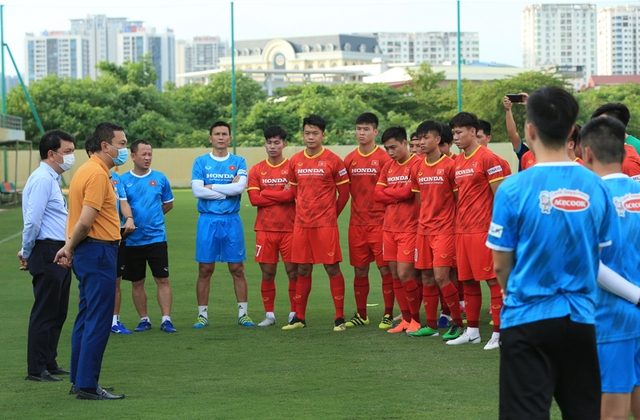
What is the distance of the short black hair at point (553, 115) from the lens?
3539 mm

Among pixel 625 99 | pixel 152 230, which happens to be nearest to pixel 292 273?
pixel 152 230

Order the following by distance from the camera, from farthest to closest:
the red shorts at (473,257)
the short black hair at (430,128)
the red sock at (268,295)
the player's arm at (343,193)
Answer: the red sock at (268,295), the player's arm at (343,193), the short black hair at (430,128), the red shorts at (473,257)

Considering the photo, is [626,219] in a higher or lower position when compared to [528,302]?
higher

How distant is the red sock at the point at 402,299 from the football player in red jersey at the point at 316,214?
1.91ft

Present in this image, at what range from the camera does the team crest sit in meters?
3.48

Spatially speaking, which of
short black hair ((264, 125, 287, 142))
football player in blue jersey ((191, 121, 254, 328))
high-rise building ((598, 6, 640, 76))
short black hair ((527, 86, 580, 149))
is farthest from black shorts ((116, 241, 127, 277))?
high-rise building ((598, 6, 640, 76))

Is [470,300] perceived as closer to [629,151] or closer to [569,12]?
[629,151]

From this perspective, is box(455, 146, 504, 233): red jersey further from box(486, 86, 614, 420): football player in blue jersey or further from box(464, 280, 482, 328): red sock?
box(486, 86, 614, 420): football player in blue jersey

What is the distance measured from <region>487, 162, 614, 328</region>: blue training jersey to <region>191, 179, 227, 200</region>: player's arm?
5.87 metres

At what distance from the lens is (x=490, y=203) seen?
24.9ft

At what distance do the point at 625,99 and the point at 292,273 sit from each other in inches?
2077

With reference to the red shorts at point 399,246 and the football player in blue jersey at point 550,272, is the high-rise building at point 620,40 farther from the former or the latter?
the football player in blue jersey at point 550,272

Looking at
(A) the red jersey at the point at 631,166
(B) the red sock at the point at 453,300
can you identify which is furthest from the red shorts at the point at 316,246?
(A) the red jersey at the point at 631,166

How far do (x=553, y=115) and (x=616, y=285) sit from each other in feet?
2.88
